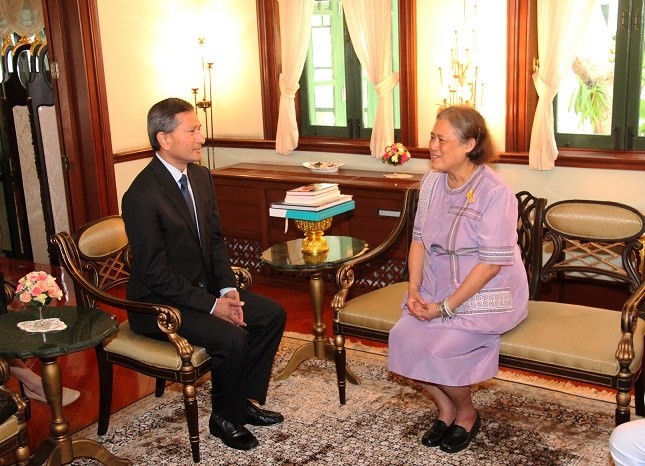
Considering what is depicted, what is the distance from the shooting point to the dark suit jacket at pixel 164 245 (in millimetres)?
3533

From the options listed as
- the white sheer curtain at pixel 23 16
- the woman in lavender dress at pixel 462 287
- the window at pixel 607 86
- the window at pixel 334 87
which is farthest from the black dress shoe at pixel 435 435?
the white sheer curtain at pixel 23 16

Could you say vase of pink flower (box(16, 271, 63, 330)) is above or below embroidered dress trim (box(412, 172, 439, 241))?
below

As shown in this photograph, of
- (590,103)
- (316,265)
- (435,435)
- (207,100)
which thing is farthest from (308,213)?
(207,100)

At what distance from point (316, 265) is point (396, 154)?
164cm

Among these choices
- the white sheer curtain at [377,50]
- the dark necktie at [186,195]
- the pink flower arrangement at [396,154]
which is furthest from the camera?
the white sheer curtain at [377,50]

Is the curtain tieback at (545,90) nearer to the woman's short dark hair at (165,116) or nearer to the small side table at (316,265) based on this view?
the small side table at (316,265)

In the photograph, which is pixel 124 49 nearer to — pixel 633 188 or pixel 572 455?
pixel 633 188

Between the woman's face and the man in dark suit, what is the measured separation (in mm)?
1040

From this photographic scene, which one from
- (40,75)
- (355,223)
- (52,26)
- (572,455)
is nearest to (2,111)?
(40,75)

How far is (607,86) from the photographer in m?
5.09

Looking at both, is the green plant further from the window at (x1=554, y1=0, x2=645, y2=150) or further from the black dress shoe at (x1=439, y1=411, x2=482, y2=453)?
the black dress shoe at (x1=439, y1=411, x2=482, y2=453)

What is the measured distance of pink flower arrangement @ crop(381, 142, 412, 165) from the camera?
551 cm

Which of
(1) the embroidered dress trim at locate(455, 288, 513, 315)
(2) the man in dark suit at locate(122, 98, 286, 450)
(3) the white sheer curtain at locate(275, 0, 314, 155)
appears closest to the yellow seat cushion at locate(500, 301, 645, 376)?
(1) the embroidered dress trim at locate(455, 288, 513, 315)

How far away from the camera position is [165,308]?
11.2ft
